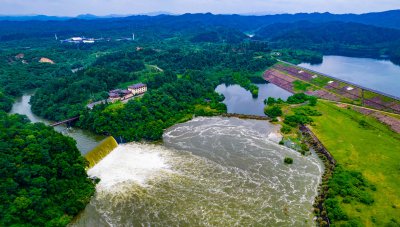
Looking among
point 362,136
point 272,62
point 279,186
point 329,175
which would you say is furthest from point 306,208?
point 272,62

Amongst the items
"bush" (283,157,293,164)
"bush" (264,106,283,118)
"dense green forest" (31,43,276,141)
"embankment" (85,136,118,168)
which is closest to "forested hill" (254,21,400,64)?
"dense green forest" (31,43,276,141)

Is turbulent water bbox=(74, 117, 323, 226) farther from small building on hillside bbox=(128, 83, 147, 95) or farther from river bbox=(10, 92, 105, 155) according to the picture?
small building on hillside bbox=(128, 83, 147, 95)

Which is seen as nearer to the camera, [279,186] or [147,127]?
[279,186]

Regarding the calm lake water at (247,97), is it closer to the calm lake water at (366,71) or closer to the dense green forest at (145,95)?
the dense green forest at (145,95)

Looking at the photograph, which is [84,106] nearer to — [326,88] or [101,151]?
[101,151]

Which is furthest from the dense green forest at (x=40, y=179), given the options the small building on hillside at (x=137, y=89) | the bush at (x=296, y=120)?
the bush at (x=296, y=120)

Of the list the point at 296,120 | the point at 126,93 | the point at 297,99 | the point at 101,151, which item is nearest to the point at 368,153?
the point at 296,120

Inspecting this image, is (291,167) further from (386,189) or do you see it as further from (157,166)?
(157,166)
